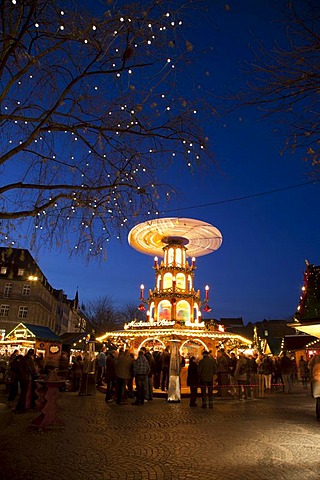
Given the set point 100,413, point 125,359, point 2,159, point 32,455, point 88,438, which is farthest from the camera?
point 125,359

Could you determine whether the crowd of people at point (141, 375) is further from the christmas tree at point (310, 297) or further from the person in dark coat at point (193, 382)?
the christmas tree at point (310, 297)

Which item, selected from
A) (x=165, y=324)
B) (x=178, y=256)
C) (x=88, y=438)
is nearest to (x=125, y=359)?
(x=88, y=438)

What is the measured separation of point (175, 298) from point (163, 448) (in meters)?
25.6

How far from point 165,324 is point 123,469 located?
22.6 metres

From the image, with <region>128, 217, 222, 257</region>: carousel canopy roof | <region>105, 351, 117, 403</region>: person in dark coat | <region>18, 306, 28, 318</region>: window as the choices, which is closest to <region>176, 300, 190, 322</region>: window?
<region>128, 217, 222, 257</region>: carousel canopy roof

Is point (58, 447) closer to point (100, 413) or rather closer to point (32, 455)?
point (32, 455)

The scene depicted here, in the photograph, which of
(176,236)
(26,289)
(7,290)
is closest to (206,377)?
(176,236)

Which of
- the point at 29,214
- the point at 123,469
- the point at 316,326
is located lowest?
the point at 123,469

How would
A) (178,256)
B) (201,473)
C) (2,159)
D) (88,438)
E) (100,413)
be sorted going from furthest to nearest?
(178,256) < (100,413) < (2,159) < (88,438) < (201,473)

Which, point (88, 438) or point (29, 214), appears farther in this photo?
point (29, 214)

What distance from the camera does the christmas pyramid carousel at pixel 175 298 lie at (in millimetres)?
27484

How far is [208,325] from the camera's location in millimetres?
31250

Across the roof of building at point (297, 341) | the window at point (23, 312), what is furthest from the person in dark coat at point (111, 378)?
the window at point (23, 312)

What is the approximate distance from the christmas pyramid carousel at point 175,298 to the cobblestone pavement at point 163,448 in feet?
53.4
